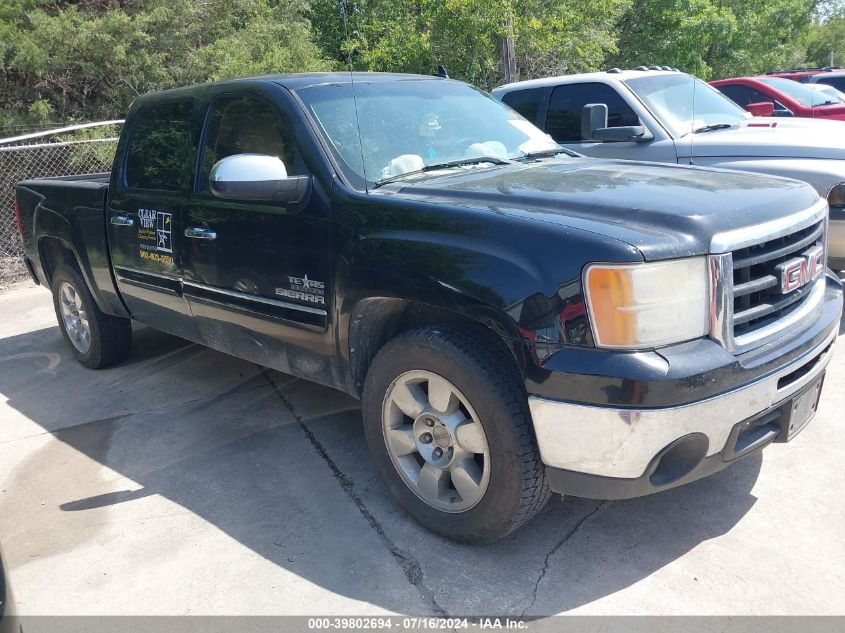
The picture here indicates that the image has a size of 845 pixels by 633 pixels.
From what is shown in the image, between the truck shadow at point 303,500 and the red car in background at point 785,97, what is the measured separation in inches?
342

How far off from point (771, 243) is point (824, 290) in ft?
2.33

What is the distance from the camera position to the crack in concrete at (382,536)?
9.68 feet

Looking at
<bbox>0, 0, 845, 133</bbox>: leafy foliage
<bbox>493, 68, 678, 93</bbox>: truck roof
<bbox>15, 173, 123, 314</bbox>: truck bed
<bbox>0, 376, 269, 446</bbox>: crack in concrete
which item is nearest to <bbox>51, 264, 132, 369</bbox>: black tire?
<bbox>15, 173, 123, 314</bbox>: truck bed

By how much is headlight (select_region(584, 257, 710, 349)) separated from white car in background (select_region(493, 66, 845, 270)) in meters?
3.47

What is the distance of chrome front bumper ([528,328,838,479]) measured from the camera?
8.62 feet

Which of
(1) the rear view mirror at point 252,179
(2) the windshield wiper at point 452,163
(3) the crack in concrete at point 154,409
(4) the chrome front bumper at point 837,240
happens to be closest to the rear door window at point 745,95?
(4) the chrome front bumper at point 837,240

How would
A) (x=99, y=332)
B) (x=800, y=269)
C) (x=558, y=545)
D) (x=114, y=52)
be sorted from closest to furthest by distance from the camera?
1. (x=800, y=269)
2. (x=558, y=545)
3. (x=99, y=332)
4. (x=114, y=52)

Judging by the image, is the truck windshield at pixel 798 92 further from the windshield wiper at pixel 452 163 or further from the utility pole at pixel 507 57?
the windshield wiper at pixel 452 163

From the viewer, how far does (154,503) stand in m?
3.79

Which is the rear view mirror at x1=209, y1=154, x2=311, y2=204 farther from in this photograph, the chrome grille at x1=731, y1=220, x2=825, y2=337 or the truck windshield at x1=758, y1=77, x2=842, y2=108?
the truck windshield at x1=758, y1=77, x2=842, y2=108

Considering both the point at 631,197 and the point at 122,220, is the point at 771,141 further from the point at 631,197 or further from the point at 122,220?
the point at 122,220

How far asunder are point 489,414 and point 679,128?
4.71 metres

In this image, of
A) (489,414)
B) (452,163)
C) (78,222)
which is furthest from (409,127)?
(78,222)

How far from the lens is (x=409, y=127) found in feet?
12.8
